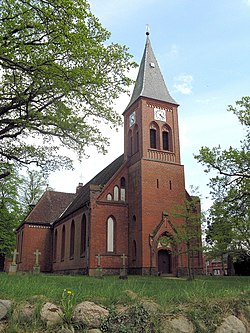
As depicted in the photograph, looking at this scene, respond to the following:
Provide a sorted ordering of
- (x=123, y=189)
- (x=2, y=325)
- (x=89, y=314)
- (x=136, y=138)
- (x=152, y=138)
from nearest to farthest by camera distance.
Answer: (x=2, y=325), (x=89, y=314), (x=123, y=189), (x=152, y=138), (x=136, y=138)

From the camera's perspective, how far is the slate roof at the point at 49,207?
41750 millimetres

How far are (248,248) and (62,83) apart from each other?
2192cm

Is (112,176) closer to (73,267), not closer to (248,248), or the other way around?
(73,267)

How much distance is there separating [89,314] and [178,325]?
6.01 ft

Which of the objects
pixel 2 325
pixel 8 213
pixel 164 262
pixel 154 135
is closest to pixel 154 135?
pixel 154 135

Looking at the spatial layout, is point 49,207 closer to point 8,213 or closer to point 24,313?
point 8,213

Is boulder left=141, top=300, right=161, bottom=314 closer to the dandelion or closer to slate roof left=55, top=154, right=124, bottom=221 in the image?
the dandelion

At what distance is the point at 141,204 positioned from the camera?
2864 centimetres

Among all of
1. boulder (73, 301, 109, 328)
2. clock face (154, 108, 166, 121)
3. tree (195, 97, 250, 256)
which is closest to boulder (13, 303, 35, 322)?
boulder (73, 301, 109, 328)

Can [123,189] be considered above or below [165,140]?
below

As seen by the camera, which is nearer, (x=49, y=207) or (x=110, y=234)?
(x=110, y=234)

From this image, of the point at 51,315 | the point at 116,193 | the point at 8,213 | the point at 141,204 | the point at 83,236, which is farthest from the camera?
the point at 8,213

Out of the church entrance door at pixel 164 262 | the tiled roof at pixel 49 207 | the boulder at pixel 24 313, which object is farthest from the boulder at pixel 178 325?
the tiled roof at pixel 49 207

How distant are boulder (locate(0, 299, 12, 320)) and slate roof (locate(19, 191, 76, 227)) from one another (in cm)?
3459
